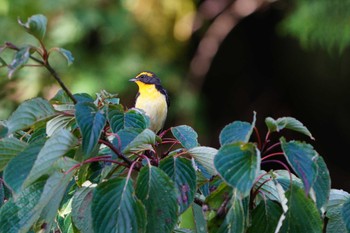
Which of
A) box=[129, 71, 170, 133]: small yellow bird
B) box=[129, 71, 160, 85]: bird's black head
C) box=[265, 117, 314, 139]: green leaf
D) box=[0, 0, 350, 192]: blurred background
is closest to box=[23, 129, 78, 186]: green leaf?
box=[265, 117, 314, 139]: green leaf

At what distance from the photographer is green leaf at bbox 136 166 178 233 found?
1.18 metres

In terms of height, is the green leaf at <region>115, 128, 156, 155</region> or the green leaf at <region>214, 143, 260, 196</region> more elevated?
the green leaf at <region>115, 128, 156, 155</region>

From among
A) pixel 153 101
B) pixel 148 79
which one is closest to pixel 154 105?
pixel 153 101

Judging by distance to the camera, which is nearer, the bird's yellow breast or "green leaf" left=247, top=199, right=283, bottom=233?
"green leaf" left=247, top=199, right=283, bottom=233

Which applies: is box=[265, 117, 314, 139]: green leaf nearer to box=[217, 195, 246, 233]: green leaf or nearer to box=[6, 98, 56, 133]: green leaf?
box=[217, 195, 246, 233]: green leaf

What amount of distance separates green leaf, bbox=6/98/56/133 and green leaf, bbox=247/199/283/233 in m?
0.43

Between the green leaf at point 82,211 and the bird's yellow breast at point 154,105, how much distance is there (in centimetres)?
193

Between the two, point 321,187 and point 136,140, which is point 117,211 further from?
point 321,187

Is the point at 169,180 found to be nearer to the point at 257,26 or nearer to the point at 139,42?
the point at 139,42

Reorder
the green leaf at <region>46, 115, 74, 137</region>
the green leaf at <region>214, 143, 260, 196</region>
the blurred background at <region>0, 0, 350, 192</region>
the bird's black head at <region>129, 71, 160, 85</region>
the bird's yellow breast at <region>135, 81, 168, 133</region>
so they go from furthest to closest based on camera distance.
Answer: the blurred background at <region>0, 0, 350, 192</region>, the bird's black head at <region>129, 71, 160, 85</region>, the bird's yellow breast at <region>135, 81, 168, 133</region>, the green leaf at <region>46, 115, 74, 137</region>, the green leaf at <region>214, 143, 260, 196</region>

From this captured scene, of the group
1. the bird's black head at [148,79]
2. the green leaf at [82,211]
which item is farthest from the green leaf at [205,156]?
the bird's black head at [148,79]

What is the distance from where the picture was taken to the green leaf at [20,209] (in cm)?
123

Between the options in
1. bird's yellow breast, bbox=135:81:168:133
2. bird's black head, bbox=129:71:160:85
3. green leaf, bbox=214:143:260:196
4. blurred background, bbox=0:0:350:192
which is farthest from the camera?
blurred background, bbox=0:0:350:192

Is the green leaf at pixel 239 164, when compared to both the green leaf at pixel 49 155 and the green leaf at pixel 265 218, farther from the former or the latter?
the green leaf at pixel 49 155
